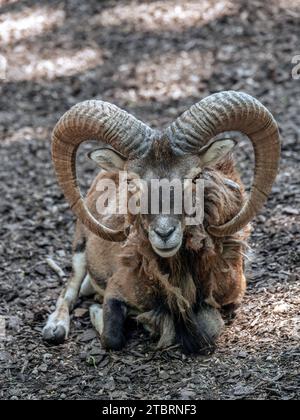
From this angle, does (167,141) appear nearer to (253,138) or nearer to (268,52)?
(253,138)

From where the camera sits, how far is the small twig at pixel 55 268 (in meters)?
9.52

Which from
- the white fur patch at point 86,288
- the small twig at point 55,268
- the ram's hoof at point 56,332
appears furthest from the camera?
the small twig at point 55,268

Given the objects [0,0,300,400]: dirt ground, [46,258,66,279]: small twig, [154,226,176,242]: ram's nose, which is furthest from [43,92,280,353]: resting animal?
[46,258,66,279]: small twig

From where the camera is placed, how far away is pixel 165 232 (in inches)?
266

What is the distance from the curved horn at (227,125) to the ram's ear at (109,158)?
1.81ft

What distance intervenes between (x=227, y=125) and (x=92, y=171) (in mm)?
5326

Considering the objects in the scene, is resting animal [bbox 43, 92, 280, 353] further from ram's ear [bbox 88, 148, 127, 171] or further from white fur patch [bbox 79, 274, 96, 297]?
white fur patch [bbox 79, 274, 96, 297]

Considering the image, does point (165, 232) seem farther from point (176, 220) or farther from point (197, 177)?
point (197, 177)

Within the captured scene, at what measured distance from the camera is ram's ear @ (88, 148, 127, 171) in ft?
24.1

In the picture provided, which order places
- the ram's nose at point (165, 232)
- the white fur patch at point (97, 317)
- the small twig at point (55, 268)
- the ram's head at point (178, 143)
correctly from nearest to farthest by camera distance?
the ram's nose at point (165, 232)
the ram's head at point (178, 143)
the white fur patch at point (97, 317)
the small twig at point (55, 268)

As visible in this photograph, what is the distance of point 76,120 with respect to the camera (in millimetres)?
7312

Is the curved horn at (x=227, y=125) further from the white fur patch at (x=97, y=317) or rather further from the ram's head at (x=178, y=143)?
the white fur patch at (x=97, y=317)

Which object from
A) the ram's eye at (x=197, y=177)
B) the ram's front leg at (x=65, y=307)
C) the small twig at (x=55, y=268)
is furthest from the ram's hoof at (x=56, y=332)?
the ram's eye at (x=197, y=177)

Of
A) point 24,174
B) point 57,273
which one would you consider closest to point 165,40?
point 24,174
